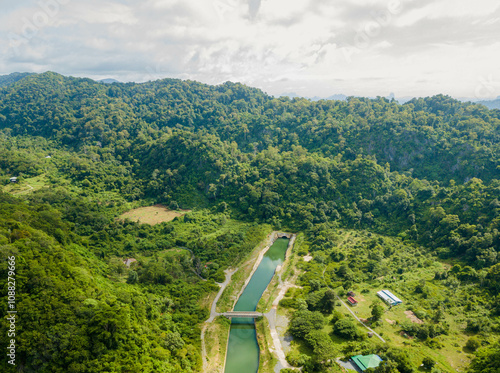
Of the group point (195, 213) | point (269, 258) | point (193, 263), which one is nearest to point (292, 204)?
point (269, 258)

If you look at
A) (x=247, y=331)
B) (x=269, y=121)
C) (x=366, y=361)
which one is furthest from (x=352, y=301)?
(x=269, y=121)

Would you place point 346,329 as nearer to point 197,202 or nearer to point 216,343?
point 216,343

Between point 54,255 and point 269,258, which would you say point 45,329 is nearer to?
point 54,255

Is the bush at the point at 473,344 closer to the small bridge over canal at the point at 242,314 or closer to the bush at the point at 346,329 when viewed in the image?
the bush at the point at 346,329

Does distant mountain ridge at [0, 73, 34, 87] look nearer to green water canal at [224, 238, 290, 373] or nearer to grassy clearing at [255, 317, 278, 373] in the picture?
green water canal at [224, 238, 290, 373]

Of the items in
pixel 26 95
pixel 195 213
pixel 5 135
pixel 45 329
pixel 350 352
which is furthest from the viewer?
pixel 26 95

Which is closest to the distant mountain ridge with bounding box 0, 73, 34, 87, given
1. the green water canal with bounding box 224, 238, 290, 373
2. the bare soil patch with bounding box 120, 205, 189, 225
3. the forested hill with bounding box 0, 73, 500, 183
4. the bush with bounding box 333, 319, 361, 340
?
the forested hill with bounding box 0, 73, 500, 183

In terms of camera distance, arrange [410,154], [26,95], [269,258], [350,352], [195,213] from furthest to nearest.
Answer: [26,95], [410,154], [195,213], [269,258], [350,352]
